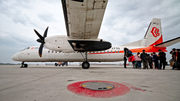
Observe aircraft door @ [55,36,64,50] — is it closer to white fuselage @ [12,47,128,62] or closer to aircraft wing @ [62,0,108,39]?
aircraft wing @ [62,0,108,39]

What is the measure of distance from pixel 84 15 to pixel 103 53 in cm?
704

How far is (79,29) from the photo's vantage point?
23.8ft

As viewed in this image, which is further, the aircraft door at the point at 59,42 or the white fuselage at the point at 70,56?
the white fuselage at the point at 70,56

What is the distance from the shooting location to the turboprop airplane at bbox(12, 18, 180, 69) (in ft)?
38.0

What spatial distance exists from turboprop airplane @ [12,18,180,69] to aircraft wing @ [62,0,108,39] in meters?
4.31

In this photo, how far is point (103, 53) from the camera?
11672 millimetres

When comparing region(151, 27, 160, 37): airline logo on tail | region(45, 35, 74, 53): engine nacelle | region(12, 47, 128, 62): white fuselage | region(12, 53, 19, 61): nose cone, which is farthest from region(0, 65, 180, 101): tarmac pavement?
region(151, 27, 160, 37): airline logo on tail

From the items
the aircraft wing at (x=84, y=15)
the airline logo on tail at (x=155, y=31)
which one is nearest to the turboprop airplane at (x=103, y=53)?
the airline logo on tail at (x=155, y=31)

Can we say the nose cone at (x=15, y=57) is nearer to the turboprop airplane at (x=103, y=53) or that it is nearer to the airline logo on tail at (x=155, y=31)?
the turboprop airplane at (x=103, y=53)

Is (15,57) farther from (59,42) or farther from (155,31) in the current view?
(155,31)

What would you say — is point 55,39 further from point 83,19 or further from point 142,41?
point 142,41

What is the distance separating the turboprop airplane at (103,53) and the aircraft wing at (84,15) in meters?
4.31

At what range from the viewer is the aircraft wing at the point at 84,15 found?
458 centimetres

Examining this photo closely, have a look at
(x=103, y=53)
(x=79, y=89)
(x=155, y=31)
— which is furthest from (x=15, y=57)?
(x=155, y=31)
